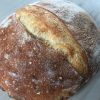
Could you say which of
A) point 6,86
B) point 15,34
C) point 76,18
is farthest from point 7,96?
point 76,18

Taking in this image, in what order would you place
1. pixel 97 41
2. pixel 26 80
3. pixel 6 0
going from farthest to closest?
pixel 6 0 → pixel 97 41 → pixel 26 80

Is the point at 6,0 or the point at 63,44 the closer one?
the point at 63,44

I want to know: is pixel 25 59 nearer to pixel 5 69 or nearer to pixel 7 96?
pixel 5 69

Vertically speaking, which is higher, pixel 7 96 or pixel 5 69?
pixel 5 69

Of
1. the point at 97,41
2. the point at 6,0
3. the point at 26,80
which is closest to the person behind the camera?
the point at 26,80
